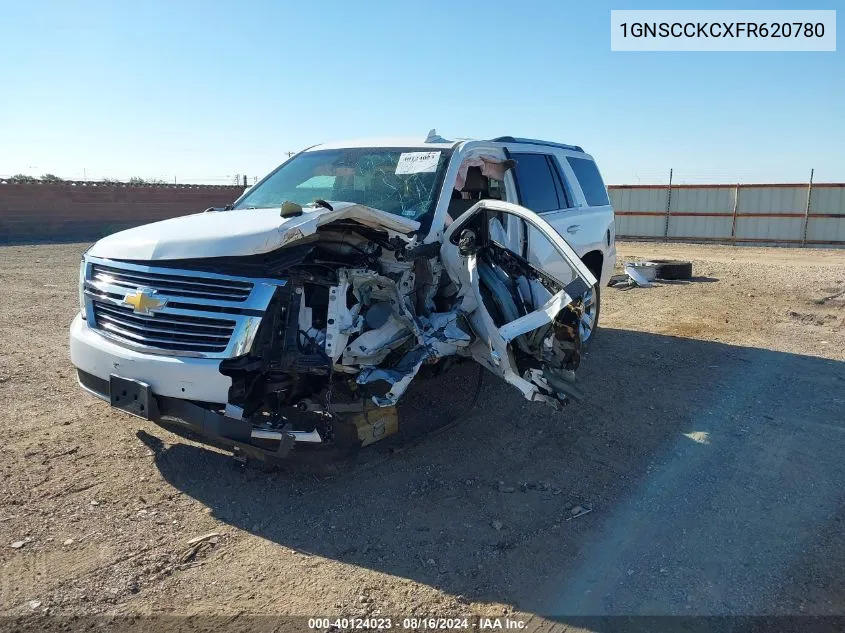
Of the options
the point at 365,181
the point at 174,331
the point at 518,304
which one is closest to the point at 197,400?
the point at 174,331

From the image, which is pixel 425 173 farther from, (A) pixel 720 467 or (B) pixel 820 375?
(B) pixel 820 375

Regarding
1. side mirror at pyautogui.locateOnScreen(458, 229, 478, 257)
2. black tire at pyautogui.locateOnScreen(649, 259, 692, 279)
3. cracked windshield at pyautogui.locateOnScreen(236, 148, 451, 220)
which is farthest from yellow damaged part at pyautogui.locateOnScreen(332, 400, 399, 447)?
black tire at pyautogui.locateOnScreen(649, 259, 692, 279)

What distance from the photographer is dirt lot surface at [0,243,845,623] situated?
3109 mm

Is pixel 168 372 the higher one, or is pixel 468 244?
pixel 468 244

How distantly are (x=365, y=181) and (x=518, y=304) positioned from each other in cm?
174

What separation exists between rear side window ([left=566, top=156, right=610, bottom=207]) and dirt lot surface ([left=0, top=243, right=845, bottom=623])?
2375 mm


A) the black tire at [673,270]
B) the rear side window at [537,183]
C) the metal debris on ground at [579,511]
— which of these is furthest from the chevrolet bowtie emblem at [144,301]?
the black tire at [673,270]

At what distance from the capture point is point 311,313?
3.89 m

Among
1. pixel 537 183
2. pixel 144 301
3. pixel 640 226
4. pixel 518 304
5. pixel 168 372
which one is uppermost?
pixel 537 183

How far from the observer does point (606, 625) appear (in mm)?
2912

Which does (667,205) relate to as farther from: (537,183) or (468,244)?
(468,244)

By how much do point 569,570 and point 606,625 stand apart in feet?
1.38

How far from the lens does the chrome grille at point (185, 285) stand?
3.72 m

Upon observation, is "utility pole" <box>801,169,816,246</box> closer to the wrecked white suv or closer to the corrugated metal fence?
the corrugated metal fence
